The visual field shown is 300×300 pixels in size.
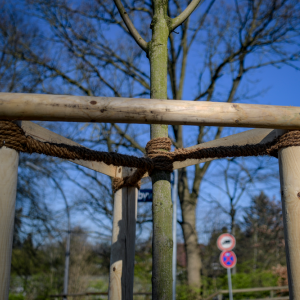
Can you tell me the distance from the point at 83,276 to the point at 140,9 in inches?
428

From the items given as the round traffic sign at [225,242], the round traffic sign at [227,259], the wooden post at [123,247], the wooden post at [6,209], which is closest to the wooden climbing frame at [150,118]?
the wooden post at [6,209]

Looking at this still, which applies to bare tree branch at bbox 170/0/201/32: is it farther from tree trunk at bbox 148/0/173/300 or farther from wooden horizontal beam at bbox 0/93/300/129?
wooden horizontal beam at bbox 0/93/300/129

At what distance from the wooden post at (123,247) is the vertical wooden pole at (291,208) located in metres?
1.30

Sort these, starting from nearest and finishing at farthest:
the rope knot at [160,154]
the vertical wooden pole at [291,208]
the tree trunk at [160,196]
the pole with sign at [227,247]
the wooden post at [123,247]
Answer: the vertical wooden pole at [291,208] → the tree trunk at [160,196] → the rope knot at [160,154] → the wooden post at [123,247] → the pole with sign at [227,247]

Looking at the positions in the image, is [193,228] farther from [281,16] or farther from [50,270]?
[50,270]

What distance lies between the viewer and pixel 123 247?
8.64 feet

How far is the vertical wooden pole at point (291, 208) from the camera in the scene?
1565 millimetres

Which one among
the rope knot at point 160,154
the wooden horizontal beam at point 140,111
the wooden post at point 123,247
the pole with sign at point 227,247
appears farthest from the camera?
the pole with sign at point 227,247

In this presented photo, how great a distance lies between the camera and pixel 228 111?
145 centimetres

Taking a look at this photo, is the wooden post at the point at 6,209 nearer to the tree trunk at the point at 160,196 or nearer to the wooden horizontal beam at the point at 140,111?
the wooden horizontal beam at the point at 140,111

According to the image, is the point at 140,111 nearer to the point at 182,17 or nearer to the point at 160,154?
the point at 160,154

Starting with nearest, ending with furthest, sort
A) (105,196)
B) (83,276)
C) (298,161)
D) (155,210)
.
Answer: (298,161)
(155,210)
(105,196)
(83,276)

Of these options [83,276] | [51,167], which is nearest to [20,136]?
[51,167]

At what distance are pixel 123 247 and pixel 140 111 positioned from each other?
1.56 metres
